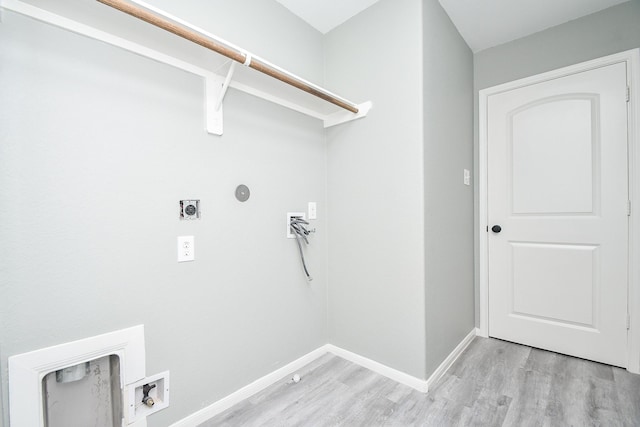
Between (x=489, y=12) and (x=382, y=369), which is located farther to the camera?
(x=489, y=12)

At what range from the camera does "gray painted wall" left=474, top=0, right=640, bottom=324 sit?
190 centimetres

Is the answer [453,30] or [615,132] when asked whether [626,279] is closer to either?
[615,132]

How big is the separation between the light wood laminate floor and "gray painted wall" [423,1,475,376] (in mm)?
247

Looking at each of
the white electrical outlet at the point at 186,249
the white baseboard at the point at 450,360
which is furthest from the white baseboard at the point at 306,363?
the white electrical outlet at the point at 186,249

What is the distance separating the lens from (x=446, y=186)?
200 cm

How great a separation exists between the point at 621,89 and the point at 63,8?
3170 mm

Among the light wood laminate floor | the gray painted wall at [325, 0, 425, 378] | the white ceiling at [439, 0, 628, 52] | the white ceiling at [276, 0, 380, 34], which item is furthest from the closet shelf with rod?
the light wood laminate floor

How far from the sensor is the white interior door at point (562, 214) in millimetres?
1942

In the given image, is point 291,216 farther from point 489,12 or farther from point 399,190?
point 489,12

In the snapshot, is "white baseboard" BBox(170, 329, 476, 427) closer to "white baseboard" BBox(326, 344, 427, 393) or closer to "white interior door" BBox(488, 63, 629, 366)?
"white baseboard" BBox(326, 344, 427, 393)

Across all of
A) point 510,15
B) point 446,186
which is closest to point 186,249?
point 446,186

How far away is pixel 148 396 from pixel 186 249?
69 cm

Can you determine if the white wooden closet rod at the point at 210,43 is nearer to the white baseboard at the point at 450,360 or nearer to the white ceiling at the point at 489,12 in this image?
the white ceiling at the point at 489,12

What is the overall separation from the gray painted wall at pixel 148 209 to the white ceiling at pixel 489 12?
0.67 feet
